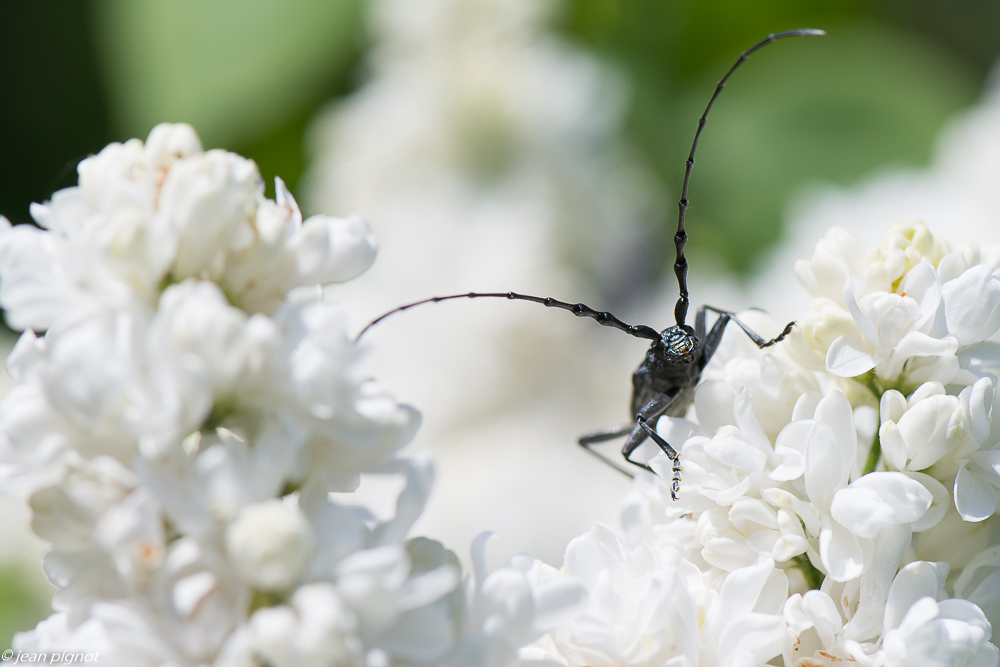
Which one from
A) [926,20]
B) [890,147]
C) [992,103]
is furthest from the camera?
[926,20]

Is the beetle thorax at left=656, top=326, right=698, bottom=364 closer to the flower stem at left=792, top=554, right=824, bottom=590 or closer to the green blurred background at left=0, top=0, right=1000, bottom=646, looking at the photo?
the flower stem at left=792, top=554, right=824, bottom=590

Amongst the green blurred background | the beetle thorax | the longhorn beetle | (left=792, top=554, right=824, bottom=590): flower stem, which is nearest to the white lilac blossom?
the green blurred background

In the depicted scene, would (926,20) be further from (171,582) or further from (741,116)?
(171,582)

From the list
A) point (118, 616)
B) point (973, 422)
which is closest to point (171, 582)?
point (118, 616)

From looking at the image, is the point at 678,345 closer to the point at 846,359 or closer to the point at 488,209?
the point at 846,359

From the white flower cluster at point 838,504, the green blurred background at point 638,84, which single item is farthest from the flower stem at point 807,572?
the green blurred background at point 638,84

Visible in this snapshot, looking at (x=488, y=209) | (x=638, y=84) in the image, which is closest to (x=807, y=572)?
(x=488, y=209)
